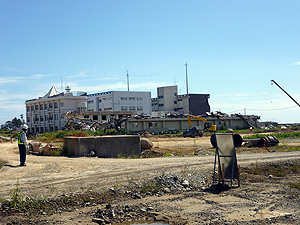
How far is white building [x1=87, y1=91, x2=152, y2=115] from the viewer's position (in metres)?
88.5

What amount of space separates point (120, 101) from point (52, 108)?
1890 cm

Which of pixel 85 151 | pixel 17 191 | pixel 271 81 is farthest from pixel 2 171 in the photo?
pixel 271 81

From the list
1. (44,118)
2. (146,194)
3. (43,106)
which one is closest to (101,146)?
(146,194)

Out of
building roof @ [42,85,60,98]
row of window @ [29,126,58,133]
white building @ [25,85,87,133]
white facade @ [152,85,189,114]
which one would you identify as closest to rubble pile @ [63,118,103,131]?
white building @ [25,85,87,133]

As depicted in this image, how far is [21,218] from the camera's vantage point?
26.8 feet

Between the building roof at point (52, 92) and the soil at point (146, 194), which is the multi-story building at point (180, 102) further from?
the soil at point (146, 194)

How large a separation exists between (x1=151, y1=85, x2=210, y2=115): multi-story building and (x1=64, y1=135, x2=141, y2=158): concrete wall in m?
79.1

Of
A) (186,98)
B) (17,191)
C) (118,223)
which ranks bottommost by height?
(118,223)

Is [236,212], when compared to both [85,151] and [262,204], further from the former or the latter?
[85,151]

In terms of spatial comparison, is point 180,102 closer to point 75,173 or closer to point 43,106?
point 43,106

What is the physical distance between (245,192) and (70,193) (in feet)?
19.9

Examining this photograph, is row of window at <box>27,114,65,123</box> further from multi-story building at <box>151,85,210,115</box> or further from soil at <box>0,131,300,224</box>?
soil at <box>0,131,300,224</box>

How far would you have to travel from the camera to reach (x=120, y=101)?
293 feet

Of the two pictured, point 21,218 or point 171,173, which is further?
point 171,173
